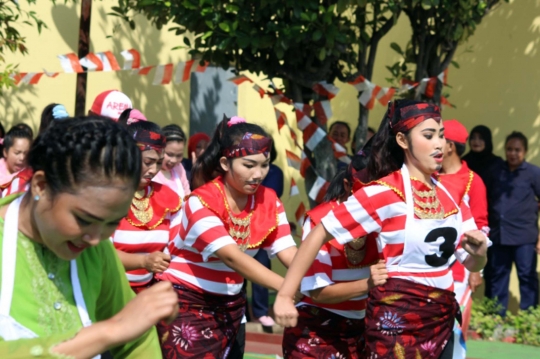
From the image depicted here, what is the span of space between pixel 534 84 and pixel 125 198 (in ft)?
25.1

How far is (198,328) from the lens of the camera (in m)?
4.75

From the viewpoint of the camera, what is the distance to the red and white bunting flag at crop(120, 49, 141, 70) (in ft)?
30.6

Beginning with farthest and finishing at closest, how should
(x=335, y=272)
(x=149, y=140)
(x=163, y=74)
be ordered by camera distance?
(x=163, y=74) → (x=149, y=140) → (x=335, y=272)

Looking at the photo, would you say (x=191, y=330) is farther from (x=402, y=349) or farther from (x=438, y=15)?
(x=438, y=15)

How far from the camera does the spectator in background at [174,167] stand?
5.71 metres

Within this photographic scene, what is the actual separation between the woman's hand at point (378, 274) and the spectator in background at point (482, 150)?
15.8ft

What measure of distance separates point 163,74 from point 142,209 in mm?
4195

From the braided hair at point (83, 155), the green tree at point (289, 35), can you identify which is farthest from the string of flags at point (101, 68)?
the braided hair at point (83, 155)

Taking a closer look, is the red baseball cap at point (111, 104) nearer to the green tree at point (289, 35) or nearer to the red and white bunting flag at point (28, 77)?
the green tree at point (289, 35)

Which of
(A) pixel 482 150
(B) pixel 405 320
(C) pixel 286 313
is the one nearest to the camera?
(C) pixel 286 313

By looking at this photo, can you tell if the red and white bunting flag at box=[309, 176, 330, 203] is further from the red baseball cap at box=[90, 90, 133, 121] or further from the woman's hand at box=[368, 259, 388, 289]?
the woman's hand at box=[368, 259, 388, 289]

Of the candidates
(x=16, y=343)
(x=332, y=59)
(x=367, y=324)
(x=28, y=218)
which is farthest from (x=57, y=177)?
(x=332, y=59)

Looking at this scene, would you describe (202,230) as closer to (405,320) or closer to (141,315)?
(405,320)

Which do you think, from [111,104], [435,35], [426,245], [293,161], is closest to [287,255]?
[426,245]
